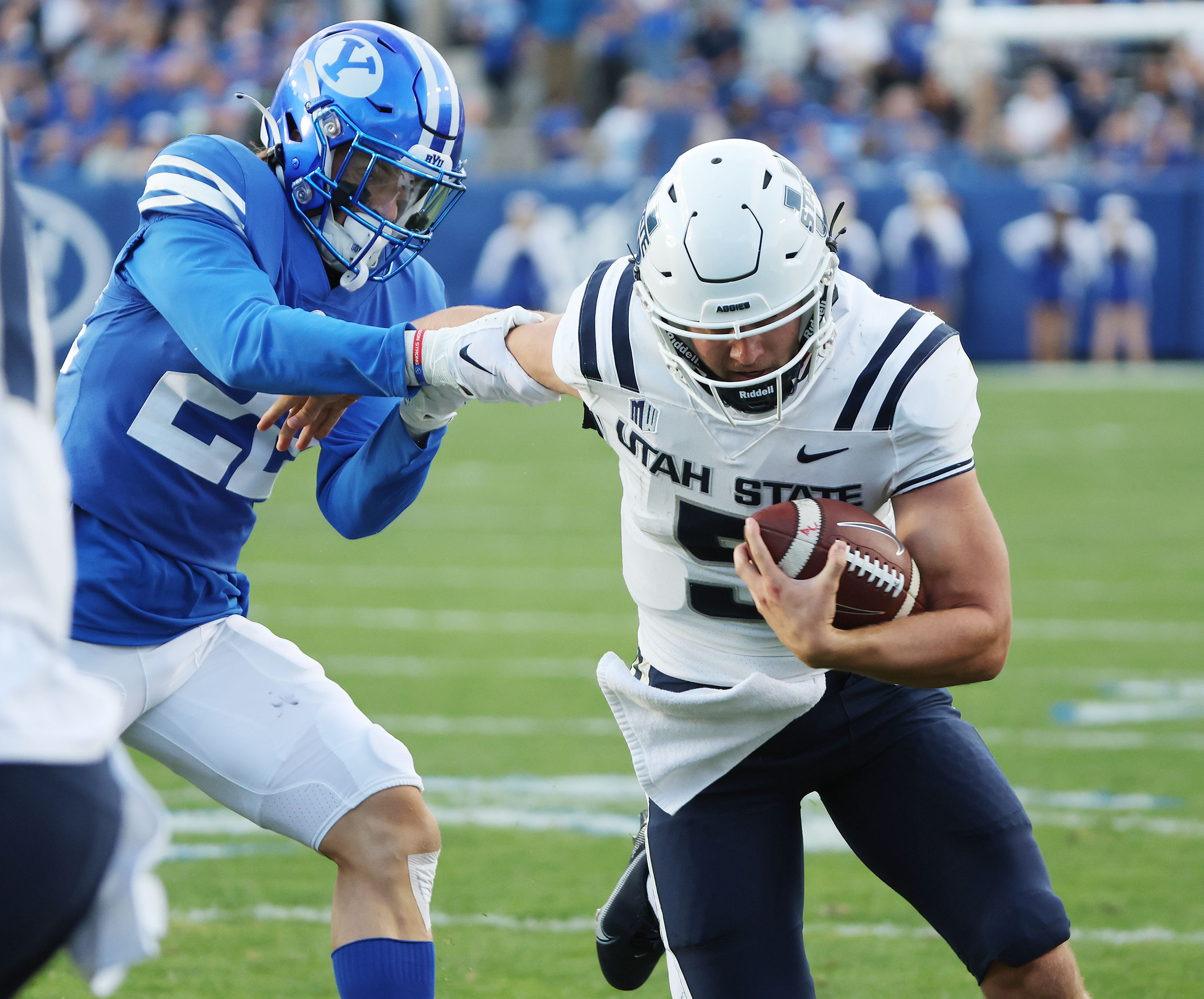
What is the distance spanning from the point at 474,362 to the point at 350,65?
0.67 metres

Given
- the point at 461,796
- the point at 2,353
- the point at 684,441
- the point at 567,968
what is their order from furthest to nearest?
the point at 461,796 → the point at 567,968 → the point at 684,441 → the point at 2,353

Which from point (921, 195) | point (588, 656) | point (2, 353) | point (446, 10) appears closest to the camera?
point (2, 353)

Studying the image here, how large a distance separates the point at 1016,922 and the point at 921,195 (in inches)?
529

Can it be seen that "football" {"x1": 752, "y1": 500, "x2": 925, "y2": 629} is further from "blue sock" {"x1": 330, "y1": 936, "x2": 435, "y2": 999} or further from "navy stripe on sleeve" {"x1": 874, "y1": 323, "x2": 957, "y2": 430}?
"blue sock" {"x1": 330, "y1": 936, "x2": 435, "y2": 999}

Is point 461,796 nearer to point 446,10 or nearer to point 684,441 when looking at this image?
point 684,441

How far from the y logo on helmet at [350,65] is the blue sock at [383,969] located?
4.87ft

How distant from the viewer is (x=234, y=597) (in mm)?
3035

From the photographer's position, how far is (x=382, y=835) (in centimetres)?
270

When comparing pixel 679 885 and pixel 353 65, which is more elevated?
pixel 353 65

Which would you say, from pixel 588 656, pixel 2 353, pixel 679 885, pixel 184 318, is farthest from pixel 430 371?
pixel 588 656

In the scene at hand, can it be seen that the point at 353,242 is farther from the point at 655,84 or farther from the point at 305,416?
the point at 655,84

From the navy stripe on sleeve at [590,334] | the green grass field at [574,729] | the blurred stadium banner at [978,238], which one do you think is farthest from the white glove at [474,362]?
the blurred stadium banner at [978,238]

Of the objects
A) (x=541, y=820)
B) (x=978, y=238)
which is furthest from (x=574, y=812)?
(x=978, y=238)

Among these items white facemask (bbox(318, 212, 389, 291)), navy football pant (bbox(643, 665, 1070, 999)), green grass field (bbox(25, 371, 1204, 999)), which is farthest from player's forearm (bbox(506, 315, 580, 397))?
green grass field (bbox(25, 371, 1204, 999))
